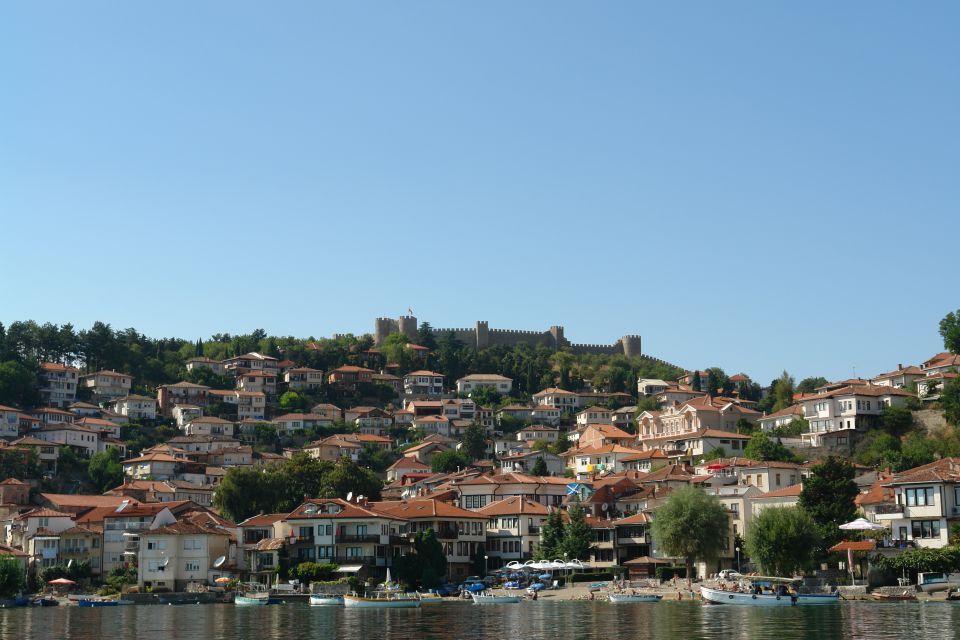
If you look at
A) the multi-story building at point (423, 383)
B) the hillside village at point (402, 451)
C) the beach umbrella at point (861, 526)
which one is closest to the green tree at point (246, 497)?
Answer: the hillside village at point (402, 451)

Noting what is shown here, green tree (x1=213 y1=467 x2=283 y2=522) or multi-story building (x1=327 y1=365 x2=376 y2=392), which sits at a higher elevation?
multi-story building (x1=327 y1=365 x2=376 y2=392)

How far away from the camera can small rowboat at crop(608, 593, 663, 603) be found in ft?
215

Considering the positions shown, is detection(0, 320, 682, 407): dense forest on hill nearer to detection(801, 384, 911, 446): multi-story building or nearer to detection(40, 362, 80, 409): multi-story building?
detection(40, 362, 80, 409): multi-story building

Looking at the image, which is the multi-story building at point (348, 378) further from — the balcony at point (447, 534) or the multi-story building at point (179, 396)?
the balcony at point (447, 534)

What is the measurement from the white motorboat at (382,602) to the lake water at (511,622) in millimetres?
1560

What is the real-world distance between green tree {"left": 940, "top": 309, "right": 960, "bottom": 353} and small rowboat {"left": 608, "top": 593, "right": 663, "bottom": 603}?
5148 centimetres

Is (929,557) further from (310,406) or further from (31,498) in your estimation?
(310,406)

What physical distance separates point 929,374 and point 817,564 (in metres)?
56.8

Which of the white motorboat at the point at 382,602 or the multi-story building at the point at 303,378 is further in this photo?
the multi-story building at the point at 303,378

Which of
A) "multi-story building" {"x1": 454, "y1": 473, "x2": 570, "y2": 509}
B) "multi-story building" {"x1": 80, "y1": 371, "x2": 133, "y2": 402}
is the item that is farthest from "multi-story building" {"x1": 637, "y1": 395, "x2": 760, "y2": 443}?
"multi-story building" {"x1": 80, "y1": 371, "x2": 133, "y2": 402}

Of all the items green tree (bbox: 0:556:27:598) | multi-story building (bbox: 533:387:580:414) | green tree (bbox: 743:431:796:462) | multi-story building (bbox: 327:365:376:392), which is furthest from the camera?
multi-story building (bbox: 327:365:376:392)

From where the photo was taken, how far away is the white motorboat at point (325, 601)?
69.4 m

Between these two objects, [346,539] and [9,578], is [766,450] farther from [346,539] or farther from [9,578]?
[9,578]

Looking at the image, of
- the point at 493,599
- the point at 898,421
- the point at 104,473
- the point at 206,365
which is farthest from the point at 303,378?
the point at 493,599
